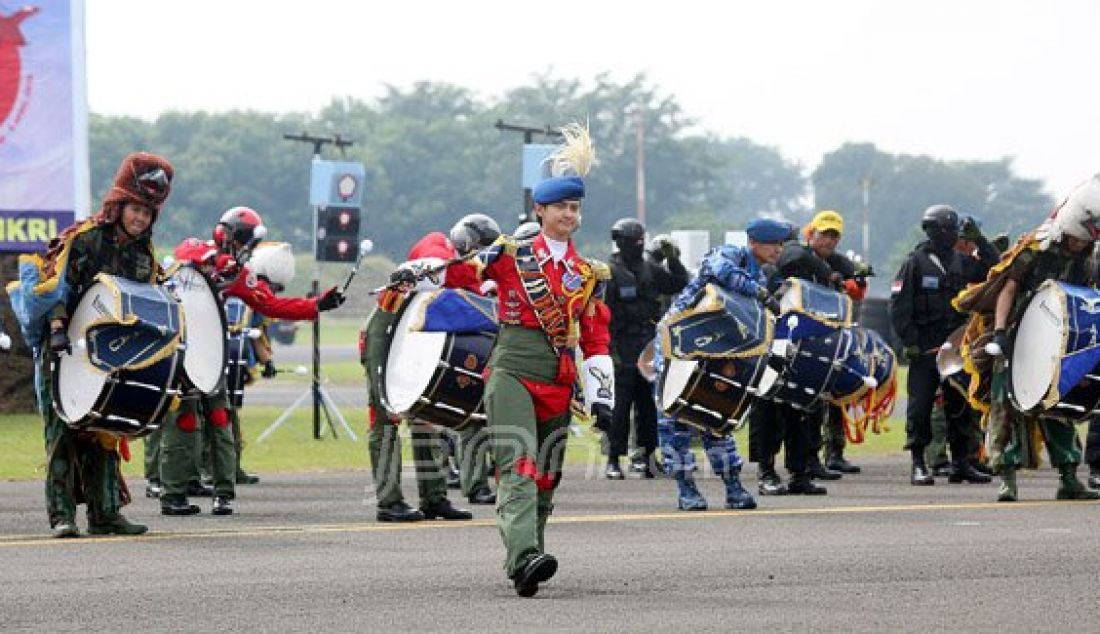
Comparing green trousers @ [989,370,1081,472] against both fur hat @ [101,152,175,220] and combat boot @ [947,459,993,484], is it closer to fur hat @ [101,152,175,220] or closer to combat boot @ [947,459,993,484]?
combat boot @ [947,459,993,484]

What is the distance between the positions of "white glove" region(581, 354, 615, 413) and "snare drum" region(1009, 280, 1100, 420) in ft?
17.0

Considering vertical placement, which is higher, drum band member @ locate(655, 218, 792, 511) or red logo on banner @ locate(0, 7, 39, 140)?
red logo on banner @ locate(0, 7, 39, 140)

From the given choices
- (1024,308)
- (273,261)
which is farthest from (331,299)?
(273,261)

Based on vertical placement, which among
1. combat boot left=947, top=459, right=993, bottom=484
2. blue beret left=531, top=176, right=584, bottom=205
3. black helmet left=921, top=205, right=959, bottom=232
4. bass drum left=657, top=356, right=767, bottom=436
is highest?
blue beret left=531, top=176, right=584, bottom=205

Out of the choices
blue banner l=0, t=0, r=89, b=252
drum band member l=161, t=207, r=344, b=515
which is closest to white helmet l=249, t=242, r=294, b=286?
drum band member l=161, t=207, r=344, b=515

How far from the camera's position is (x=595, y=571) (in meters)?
12.2

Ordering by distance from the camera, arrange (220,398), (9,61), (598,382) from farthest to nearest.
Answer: (9,61) < (220,398) < (598,382)

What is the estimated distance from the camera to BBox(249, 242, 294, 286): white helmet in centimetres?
2012

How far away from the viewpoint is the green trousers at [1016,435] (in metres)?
16.7

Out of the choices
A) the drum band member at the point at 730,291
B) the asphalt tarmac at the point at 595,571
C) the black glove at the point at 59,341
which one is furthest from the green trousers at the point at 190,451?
the drum band member at the point at 730,291

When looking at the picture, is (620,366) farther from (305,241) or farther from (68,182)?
(305,241)

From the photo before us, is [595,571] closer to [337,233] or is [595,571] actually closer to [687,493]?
[687,493]

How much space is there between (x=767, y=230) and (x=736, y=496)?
1.73 meters

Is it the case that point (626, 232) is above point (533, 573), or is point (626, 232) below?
above
